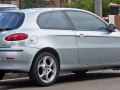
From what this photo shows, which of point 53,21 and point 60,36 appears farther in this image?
point 53,21

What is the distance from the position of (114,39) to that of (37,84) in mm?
2361

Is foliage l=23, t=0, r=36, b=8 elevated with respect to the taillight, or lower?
lower

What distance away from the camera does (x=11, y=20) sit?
36.0ft

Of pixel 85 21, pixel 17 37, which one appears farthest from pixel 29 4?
pixel 17 37

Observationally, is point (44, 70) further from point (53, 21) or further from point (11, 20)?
point (11, 20)

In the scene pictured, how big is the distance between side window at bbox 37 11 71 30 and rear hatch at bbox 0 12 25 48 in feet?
1.30

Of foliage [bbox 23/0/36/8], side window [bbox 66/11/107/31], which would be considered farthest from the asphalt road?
foliage [bbox 23/0/36/8]

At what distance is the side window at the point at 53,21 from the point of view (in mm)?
10977

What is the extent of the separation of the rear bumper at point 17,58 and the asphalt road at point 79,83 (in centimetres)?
46

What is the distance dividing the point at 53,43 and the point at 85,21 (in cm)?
121

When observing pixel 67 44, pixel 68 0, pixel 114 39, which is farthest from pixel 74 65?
pixel 68 0

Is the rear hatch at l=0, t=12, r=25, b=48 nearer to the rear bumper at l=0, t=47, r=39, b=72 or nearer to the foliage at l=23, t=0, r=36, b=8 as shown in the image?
the rear bumper at l=0, t=47, r=39, b=72

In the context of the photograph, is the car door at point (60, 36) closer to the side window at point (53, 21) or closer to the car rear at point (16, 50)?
the side window at point (53, 21)

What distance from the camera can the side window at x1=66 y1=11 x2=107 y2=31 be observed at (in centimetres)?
1156
